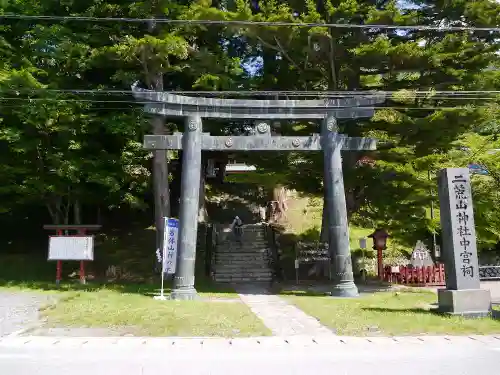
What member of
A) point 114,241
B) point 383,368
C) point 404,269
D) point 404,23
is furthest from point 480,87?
point 114,241

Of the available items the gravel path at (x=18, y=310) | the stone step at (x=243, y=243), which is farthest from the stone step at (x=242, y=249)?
the gravel path at (x=18, y=310)

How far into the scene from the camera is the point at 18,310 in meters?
12.5

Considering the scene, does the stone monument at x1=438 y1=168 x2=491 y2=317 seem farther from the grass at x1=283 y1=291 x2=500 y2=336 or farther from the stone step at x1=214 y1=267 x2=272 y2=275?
the stone step at x1=214 y1=267 x2=272 y2=275

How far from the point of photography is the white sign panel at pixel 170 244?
15352mm

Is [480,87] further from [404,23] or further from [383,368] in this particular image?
[383,368]

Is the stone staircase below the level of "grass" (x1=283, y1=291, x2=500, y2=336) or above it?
above

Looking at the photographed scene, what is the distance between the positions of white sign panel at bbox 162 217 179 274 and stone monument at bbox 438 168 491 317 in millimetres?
8627

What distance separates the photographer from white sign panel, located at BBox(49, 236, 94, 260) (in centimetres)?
1812

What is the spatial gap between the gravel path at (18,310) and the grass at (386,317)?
716 cm

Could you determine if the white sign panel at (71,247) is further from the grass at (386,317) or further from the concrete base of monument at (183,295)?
the grass at (386,317)

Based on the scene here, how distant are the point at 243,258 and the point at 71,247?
7.91m

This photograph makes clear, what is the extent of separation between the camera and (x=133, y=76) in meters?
18.5

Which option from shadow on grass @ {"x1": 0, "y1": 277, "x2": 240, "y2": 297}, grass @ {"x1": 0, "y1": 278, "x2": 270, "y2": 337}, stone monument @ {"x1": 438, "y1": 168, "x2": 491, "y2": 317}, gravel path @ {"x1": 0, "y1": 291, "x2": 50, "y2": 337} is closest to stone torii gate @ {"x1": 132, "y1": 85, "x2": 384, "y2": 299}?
grass @ {"x1": 0, "y1": 278, "x2": 270, "y2": 337}

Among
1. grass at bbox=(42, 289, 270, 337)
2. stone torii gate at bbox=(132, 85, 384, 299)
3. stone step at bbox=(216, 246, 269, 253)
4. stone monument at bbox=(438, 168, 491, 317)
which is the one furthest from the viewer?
stone step at bbox=(216, 246, 269, 253)
